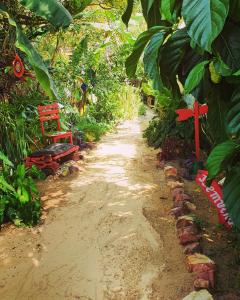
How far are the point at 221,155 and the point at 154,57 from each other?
366 mm

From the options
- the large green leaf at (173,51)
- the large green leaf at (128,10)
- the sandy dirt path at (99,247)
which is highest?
the large green leaf at (128,10)

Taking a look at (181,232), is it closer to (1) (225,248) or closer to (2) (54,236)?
(1) (225,248)

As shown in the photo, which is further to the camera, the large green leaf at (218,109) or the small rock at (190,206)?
the small rock at (190,206)

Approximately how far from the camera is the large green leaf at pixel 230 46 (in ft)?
2.94

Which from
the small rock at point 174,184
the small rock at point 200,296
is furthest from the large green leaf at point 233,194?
the small rock at point 174,184

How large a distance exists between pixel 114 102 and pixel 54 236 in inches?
251

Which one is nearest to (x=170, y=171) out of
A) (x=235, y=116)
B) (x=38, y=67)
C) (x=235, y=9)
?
(x=38, y=67)

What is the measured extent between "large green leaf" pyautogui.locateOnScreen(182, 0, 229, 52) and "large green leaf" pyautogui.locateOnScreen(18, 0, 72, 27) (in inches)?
93.6

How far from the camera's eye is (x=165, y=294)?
7.95ft

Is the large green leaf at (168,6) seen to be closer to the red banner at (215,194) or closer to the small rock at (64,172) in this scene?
the red banner at (215,194)

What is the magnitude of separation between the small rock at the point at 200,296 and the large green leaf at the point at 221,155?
1431 millimetres

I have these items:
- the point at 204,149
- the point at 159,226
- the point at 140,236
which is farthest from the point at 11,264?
the point at 204,149

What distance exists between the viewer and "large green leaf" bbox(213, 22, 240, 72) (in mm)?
895

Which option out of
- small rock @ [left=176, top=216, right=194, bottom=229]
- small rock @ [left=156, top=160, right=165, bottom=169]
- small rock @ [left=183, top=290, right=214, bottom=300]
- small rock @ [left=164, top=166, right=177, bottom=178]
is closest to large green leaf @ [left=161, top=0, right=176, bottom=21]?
small rock @ [left=183, top=290, right=214, bottom=300]
